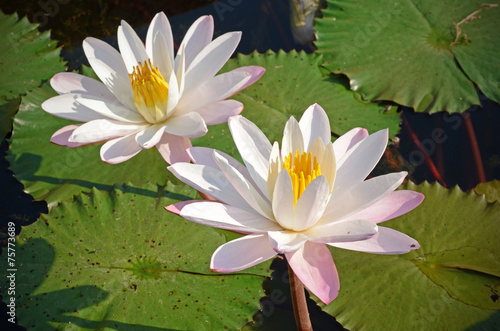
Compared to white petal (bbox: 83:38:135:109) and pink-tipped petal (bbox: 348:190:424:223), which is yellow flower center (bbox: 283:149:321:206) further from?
white petal (bbox: 83:38:135:109)

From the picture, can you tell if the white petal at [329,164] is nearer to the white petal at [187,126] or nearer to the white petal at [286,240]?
the white petal at [286,240]

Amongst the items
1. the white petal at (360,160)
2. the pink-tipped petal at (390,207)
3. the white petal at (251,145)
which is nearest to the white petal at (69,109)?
the white petal at (251,145)

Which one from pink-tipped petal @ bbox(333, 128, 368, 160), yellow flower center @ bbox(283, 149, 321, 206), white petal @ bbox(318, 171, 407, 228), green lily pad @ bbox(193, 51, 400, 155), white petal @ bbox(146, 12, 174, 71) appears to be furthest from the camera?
green lily pad @ bbox(193, 51, 400, 155)

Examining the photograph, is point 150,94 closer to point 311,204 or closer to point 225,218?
point 225,218

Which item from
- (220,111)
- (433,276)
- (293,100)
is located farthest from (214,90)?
(433,276)

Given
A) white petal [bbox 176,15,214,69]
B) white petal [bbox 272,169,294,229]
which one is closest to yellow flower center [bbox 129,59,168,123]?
white petal [bbox 176,15,214,69]

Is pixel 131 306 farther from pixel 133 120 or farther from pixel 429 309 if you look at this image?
pixel 429 309
